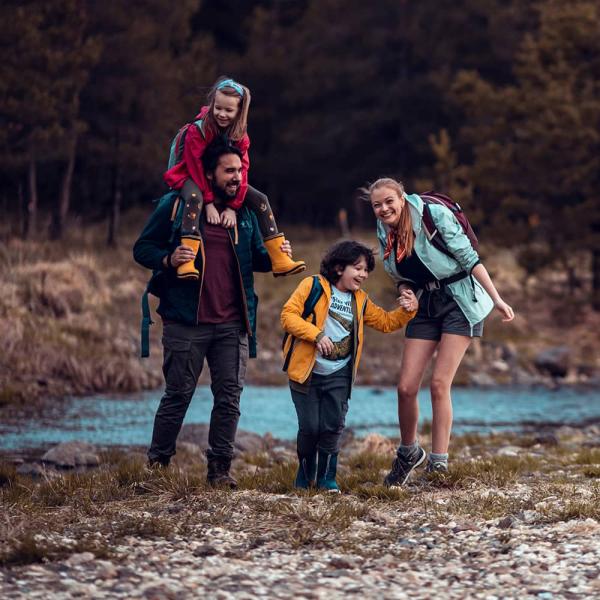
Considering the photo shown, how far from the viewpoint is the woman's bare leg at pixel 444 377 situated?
303 inches


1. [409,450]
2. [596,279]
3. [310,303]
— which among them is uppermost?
[596,279]

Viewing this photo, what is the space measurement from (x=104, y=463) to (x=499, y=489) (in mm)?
4015

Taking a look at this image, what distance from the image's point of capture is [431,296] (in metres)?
7.75

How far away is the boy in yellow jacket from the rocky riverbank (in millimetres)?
403

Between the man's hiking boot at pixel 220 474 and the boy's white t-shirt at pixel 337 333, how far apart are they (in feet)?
2.84

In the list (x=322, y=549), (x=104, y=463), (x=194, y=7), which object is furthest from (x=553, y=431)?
(x=194, y=7)

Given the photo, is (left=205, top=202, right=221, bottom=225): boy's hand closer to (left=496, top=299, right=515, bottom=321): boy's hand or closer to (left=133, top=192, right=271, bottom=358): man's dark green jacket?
(left=133, top=192, right=271, bottom=358): man's dark green jacket

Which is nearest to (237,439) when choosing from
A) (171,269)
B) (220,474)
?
(220,474)

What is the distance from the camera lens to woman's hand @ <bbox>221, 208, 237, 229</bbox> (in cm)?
729

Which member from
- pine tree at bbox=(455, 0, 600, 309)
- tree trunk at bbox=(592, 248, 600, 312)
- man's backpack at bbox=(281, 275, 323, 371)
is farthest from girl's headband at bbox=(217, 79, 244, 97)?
tree trunk at bbox=(592, 248, 600, 312)

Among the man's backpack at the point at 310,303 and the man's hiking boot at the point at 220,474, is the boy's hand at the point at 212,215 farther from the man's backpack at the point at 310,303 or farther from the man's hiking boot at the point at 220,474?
the man's hiking boot at the point at 220,474

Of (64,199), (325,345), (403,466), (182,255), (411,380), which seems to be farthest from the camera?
(64,199)

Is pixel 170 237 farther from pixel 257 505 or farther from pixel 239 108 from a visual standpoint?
pixel 257 505

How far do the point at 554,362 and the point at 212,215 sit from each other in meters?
16.6
